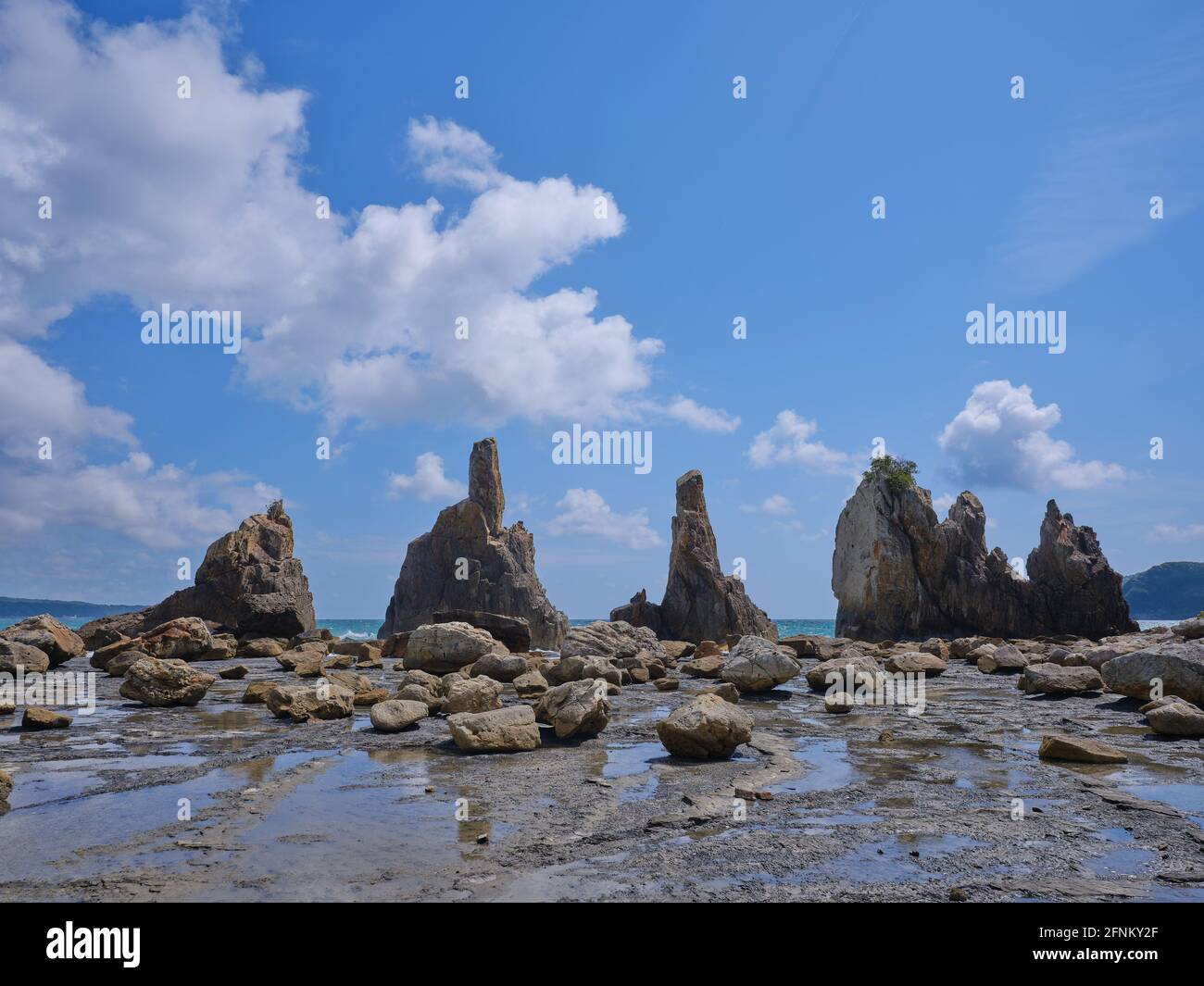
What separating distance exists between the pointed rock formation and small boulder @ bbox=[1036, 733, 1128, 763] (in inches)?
2319

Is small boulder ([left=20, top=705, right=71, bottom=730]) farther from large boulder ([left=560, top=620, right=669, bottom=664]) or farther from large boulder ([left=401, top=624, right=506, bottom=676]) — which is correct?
large boulder ([left=560, top=620, right=669, bottom=664])

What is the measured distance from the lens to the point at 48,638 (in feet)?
79.9

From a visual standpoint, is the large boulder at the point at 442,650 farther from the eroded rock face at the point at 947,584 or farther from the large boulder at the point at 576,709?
the eroded rock face at the point at 947,584

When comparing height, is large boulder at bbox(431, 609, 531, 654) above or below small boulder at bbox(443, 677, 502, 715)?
below

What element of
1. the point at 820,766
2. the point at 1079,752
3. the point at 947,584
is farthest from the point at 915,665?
the point at 947,584

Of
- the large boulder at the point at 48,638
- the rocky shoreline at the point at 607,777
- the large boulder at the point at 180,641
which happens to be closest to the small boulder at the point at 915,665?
the rocky shoreline at the point at 607,777

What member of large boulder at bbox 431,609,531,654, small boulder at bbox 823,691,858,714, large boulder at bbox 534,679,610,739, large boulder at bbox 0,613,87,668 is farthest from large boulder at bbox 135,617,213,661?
small boulder at bbox 823,691,858,714

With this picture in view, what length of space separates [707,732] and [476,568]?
62.4 metres

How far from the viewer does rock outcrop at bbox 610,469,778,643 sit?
5578 centimetres

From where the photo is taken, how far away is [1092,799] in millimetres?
→ 8664

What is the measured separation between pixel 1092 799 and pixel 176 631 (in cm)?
2654

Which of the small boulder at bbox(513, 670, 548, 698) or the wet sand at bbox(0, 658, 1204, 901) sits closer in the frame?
the wet sand at bbox(0, 658, 1204, 901)
